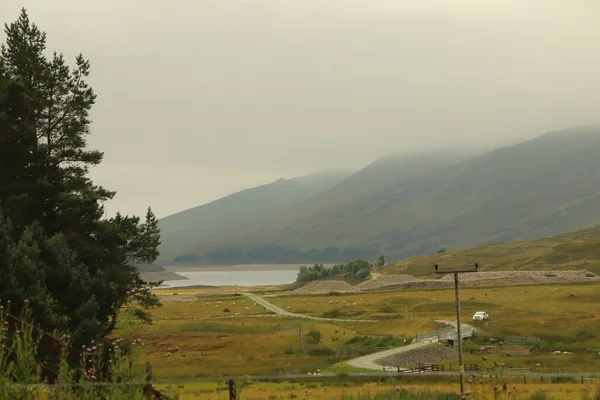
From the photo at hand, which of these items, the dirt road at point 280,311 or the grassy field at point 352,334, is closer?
the grassy field at point 352,334

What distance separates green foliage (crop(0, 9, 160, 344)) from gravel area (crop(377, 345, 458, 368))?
2603cm

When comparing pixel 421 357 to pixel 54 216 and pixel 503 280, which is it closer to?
pixel 54 216

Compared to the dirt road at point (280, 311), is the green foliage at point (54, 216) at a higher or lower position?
higher

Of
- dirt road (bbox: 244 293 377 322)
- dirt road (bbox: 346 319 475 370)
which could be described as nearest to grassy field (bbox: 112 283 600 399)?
dirt road (bbox: 346 319 475 370)

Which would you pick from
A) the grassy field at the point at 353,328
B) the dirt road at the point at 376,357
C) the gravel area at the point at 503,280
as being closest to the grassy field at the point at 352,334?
the grassy field at the point at 353,328

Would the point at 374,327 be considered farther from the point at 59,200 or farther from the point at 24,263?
the point at 24,263

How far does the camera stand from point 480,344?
83.8 metres

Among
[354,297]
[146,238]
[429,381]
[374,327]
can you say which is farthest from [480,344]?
[354,297]

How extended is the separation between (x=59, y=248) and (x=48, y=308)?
6.23 meters

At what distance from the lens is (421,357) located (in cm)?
7450

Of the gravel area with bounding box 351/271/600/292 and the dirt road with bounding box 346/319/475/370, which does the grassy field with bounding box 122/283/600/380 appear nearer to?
the dirt road with bounding box 346/319/475/370

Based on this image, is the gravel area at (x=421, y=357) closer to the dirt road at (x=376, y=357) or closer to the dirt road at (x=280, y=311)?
the dirt road at (x=376, y=357)

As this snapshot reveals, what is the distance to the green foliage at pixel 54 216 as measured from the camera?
3416 centimetres

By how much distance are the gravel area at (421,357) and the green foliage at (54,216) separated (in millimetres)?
26028
